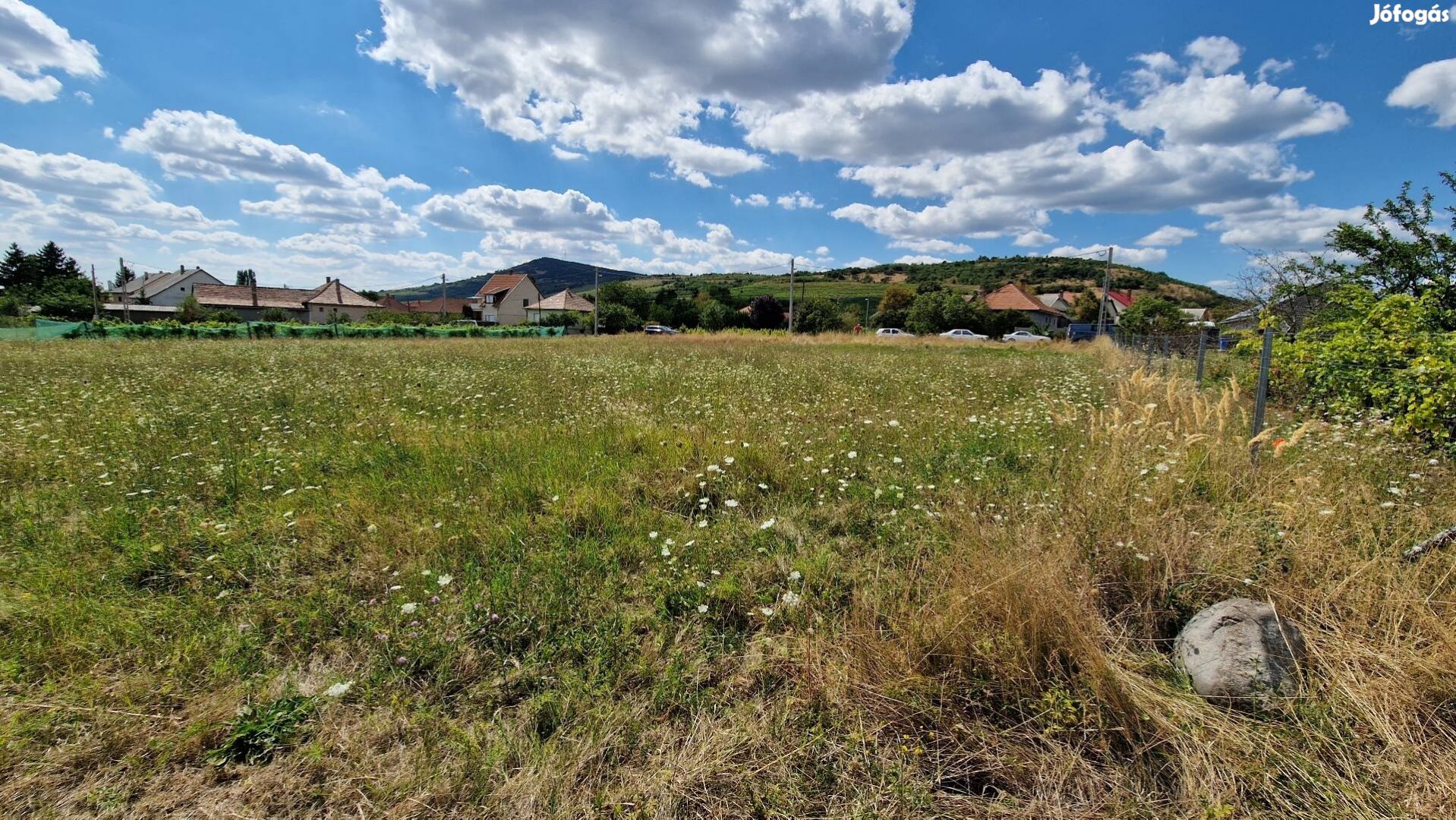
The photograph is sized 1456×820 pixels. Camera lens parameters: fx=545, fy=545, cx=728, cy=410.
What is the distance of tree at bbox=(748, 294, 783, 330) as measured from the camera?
6169 cm

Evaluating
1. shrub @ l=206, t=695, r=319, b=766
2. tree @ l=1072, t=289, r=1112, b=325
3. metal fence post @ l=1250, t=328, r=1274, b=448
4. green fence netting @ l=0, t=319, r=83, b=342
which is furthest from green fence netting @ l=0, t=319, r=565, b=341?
tree @ l=1072, t=289, r=1112, b=325

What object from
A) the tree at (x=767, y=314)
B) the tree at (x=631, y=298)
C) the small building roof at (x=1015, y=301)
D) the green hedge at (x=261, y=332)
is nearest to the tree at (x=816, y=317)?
the tree at (x=767, y=314)

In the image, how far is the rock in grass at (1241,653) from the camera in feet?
7.50

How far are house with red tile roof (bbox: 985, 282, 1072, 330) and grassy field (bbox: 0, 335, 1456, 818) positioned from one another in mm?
80292

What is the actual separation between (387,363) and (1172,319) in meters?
74.8

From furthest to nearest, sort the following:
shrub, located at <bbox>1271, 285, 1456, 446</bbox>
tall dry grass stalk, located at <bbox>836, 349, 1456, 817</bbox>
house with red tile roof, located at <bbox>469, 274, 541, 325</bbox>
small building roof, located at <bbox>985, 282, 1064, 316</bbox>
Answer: house with red tile roof, located at <bbox>469, 274, 541, 325</bbox>
small building roof, located at <bbox>985, 282, 1064, 316</bbox>
shrub, located at <bbox>1271, 285, 1456, 446</bbox>
tall dry grass stalk, located at <bbox>836, 349, 1456, 817</bbox>

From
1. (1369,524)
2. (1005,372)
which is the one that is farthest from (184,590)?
(1005,372)

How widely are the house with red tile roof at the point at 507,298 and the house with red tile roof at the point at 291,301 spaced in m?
15.7

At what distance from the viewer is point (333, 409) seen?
25.8 feet

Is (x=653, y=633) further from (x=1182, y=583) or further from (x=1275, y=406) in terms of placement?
(x=1275, y=406)

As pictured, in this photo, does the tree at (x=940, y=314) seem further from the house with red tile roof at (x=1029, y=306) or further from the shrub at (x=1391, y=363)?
the shrub at (x=1391, y=363)

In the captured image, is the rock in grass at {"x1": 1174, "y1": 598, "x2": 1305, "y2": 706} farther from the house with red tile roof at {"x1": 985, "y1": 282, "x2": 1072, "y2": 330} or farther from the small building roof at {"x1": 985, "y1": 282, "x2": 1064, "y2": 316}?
the house with red tile roof at {"x1": 985, "y1": 282, "x2": 1072, "y2": 330}

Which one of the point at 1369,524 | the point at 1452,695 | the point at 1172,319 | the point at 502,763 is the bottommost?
the point at 502,763

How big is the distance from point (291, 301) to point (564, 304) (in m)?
37.3
